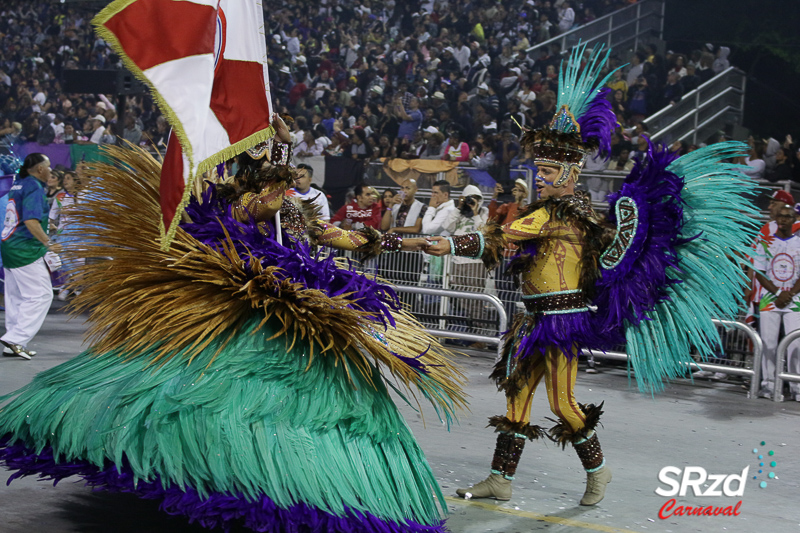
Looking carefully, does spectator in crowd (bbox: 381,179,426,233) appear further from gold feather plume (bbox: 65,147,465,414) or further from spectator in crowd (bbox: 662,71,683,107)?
gold feather plume (bbox: 65,147,465,414)

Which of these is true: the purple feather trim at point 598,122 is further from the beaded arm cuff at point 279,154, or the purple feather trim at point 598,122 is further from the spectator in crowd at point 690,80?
the spectator in crowd at point 690,80

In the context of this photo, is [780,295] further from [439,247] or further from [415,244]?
[415,244]

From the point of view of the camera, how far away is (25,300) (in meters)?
7.83

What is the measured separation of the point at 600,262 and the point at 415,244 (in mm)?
1010

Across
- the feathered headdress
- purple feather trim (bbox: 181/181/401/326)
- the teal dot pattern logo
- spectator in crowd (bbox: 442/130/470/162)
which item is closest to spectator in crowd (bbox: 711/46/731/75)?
spectator in crowd (bbox: 442/130/470/162)

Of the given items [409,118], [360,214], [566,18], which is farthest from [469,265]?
[566,18]

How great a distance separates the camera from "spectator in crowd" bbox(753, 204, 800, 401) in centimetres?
788

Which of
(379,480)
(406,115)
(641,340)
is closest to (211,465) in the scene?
(379,480)

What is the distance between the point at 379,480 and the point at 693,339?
194cm

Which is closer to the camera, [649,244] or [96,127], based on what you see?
[649,244]

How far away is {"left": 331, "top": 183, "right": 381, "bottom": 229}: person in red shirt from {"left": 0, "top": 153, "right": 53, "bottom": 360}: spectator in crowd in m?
3.76

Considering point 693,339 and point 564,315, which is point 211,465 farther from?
point 693,339

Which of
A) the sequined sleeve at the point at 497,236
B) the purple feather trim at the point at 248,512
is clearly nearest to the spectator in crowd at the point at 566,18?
the sequined sleeve at the point at 497,236

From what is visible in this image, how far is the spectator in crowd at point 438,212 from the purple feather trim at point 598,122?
564 centimetres
